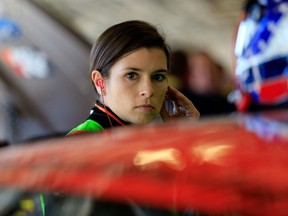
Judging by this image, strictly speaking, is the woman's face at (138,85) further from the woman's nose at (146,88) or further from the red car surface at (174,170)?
the red car surface at (174,170)

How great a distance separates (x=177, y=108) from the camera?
0.64 meters

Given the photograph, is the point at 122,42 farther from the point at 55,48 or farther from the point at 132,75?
the point at 55,48

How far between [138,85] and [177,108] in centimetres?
9

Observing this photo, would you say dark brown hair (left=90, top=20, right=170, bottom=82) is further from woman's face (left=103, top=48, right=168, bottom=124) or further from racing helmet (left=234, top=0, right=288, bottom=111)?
racing helmet (left=234, top=0, right=288, bottom=111)

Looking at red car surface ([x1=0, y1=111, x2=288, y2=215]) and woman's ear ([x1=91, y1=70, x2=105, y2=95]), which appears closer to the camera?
red car surface ([x1=0, y1=111, x2=288, y2=215])

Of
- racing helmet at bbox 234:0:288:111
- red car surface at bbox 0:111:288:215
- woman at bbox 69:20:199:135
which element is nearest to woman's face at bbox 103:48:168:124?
woman at bbox 69:20:199:135


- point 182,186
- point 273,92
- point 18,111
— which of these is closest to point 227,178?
point 182,186

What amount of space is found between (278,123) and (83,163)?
19cm

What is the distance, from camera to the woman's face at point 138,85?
22.4 inches

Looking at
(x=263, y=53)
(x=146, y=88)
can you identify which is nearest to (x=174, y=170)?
(x=146, y=88)

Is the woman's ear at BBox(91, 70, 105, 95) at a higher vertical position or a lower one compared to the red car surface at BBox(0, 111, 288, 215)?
lower

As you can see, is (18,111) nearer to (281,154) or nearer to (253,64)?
(253,64)

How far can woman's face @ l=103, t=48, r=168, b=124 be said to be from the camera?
22.4 inches

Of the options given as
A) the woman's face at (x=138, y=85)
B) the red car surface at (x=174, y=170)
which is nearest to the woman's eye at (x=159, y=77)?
the woman's face at (x=138, y=85)
